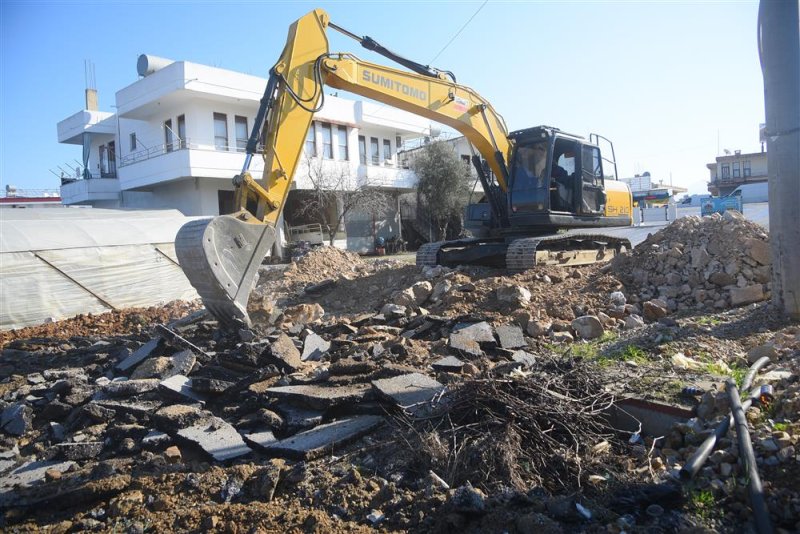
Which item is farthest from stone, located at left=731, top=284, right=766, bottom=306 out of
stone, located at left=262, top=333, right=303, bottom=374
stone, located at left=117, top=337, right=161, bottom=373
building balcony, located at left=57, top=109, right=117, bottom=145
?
building balcony, located at left=57, top=109, right=117, bottom=145

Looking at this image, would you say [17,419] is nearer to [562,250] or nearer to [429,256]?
[429,256]

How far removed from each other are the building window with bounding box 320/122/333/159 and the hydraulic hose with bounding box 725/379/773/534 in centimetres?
2608

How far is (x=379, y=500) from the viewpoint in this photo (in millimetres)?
3742

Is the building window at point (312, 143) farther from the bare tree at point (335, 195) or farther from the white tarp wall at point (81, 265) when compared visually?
the white tarp wall at point (81, 265)

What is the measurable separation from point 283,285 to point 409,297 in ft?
17.1

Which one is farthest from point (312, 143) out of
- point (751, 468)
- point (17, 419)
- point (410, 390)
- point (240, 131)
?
point (751, 468)

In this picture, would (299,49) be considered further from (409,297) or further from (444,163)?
(444,163)

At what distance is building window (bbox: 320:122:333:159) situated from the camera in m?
28.4

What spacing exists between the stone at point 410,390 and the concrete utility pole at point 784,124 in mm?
4580

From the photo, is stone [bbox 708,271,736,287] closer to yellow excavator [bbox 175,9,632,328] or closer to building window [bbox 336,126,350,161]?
yellow excavator [bbox 175,9,632,328]

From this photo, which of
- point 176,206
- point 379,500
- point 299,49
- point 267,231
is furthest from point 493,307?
point 176,206

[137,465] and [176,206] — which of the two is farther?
[176,206]

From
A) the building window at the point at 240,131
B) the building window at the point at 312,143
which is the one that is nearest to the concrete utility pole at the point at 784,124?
the building window at the point at 240,131

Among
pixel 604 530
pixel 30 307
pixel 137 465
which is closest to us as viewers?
pixel 604 530
